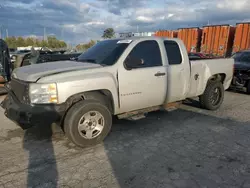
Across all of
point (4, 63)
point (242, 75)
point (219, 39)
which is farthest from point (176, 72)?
point (219, 39)

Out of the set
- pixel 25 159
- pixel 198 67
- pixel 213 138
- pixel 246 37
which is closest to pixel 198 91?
pixel 198 67

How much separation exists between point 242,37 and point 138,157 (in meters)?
15.2

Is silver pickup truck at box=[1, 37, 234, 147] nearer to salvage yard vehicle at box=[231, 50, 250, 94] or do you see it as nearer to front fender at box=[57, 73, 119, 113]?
front fender at box=[57, 73, 119, 113]

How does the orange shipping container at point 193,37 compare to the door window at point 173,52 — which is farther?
the orange shipping container at point 193,37

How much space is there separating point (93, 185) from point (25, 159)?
1.31m

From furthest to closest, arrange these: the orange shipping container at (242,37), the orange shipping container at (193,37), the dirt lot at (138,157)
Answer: the orange shipping container at (193,37) → the orange shipping container at (242,37) → the dirt lot at (138,157)

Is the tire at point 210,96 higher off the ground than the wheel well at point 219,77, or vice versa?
the wheel well at point 219,77

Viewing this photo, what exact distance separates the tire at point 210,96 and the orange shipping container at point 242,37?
11.2 meters

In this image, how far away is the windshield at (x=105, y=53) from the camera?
14.0ft

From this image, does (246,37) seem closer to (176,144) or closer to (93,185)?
(176,144)

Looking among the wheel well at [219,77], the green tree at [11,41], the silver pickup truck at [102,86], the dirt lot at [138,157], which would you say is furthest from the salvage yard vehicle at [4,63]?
the green tree at [11,41]

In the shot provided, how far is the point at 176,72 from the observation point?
4945 millimetres

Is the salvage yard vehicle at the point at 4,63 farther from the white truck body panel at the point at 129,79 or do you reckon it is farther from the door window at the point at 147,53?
the door window at the point at 147,53

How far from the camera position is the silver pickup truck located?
353cm
